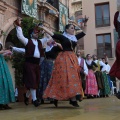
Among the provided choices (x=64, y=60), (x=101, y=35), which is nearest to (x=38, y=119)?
(x=64, y=60)

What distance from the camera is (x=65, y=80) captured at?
4723mm

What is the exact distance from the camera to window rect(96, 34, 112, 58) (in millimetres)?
23891

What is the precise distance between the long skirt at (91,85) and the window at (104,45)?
14.5 m

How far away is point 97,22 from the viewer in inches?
974

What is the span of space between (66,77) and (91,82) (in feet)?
16.1

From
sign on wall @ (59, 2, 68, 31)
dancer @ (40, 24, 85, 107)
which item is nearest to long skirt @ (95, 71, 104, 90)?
sign on wall @ (59, 2, 68, 31)

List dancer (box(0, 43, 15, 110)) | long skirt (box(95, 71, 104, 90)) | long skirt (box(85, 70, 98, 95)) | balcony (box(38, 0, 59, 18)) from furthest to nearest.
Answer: balcony (box(38, 0, 59, 18)) → long skirt (box(95, 71, 104, 90)) → long skirt (box(85, 70, 98, 95)) → dancer (box(0, 43, 15, 110))

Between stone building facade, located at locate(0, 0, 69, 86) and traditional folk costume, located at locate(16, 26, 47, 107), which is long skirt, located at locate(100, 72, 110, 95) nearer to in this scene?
stone building facade, located at locate(0, 0, 69, 86)

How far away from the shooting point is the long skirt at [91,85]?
30.5 ft

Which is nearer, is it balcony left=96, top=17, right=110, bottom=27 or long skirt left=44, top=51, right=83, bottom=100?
long skirt left=44, top=51, right=83, bottom=100

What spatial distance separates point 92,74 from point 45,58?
3.72 metres

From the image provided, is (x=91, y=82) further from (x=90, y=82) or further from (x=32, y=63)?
(x=32, y=63)

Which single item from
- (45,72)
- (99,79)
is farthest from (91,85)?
(45,72)

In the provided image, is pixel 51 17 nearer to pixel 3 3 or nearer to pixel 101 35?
pixel 3 3
